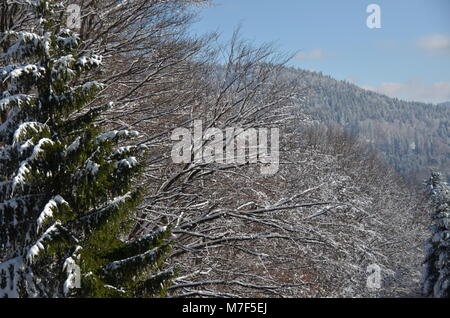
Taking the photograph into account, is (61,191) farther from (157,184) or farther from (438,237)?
(438,237)

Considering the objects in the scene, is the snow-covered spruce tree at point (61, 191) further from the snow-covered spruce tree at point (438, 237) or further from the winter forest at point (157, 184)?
the snow-covered spruce tree at point (438, 237)

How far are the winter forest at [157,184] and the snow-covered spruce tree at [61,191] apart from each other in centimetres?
2

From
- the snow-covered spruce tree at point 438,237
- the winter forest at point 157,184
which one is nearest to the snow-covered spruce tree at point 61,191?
the winter forest at point 157,184

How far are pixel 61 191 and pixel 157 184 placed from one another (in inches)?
174

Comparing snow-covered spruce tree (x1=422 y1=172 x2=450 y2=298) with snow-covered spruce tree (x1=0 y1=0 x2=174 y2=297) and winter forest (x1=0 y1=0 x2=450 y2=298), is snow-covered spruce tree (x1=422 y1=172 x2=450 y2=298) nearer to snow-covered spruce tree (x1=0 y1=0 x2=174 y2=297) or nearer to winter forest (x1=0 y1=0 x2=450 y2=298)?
winter forest (x1=0 y1=0 x2=450 y2=298)

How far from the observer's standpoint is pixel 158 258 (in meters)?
5.58

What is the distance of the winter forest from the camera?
524 centimetres

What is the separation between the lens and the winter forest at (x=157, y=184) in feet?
17.2

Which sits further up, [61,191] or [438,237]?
[61,191]

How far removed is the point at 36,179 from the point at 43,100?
1.03m

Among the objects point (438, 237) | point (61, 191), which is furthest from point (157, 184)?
point (438, 237)

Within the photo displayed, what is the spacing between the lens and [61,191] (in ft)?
17.6

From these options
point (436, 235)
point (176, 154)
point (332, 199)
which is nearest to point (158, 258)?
point (176, 154)
